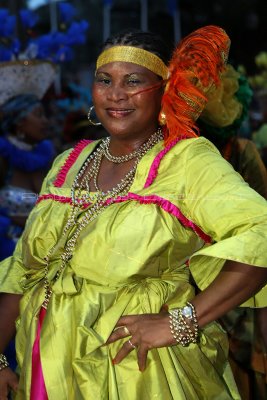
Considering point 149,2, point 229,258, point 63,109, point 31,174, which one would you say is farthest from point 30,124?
point 149,2

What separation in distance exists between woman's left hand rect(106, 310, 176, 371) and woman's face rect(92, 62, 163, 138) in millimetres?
693

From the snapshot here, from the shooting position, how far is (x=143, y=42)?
2586mm

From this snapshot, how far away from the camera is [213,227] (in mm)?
2273

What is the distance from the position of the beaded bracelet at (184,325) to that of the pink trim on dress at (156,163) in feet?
1.50

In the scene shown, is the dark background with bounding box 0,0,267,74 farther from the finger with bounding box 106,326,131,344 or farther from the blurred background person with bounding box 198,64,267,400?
the finger with bounding box 106,326,131,344

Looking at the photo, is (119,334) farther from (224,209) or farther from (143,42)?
(143,42)

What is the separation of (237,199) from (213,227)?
0.13m

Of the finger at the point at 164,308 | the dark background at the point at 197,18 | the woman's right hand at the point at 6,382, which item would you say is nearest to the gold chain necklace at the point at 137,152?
the finger at the point at 164,308

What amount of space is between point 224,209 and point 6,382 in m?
1.15

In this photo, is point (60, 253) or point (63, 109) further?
point (63, 109)

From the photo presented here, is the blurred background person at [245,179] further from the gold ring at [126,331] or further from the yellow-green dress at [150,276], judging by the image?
the gold ring at [126,331]

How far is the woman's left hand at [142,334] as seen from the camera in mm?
2261

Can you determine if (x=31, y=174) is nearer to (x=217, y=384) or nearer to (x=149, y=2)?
(x=217, y=384)

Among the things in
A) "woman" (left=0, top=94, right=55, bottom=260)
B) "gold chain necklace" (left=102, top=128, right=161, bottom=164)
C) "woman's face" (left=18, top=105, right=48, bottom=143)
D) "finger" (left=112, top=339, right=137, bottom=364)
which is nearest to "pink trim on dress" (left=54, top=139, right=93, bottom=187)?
"gold chain necklace" (left=102, top=128, right=161, bottom=164)
